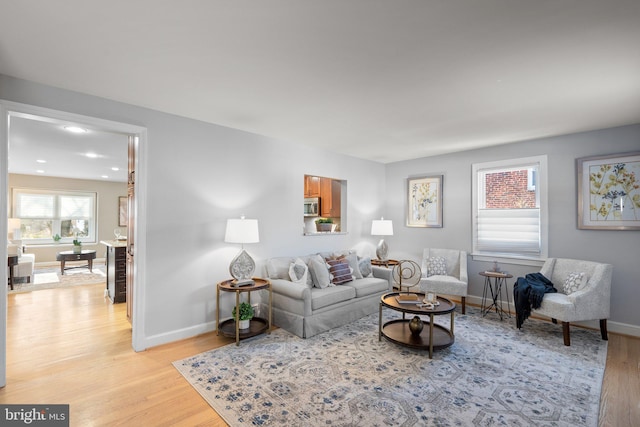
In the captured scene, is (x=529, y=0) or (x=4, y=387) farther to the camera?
(x=4, y=387)

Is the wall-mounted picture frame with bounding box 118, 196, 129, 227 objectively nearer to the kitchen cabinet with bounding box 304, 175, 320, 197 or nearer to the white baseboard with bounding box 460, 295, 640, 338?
the kitchen cabinet with bounding box 304, 175, 320, 197

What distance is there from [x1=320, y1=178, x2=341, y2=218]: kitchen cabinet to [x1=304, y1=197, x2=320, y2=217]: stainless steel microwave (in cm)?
9

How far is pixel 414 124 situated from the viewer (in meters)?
3.68

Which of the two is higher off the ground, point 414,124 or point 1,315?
point 414,124

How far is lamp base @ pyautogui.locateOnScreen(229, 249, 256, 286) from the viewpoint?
3500 millimetres

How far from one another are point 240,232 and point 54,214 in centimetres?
814

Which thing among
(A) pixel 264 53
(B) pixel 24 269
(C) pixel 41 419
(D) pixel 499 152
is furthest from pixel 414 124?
(B) pixel 24 269

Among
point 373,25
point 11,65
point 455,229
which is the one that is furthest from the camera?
Answer: point 455,229

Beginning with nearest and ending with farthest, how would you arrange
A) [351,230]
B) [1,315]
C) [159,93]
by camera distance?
[1,315], [159,93], [351,230]

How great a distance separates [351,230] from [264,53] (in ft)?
12.5

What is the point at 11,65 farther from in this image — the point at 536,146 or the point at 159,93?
the point at 536,146

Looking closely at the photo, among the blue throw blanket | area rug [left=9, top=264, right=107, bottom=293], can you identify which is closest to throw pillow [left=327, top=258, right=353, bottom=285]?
the blue throw blanket

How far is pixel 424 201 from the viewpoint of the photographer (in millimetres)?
5570

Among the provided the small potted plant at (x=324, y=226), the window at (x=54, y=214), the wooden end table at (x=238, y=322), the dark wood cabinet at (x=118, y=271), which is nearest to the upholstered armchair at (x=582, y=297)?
the small potted plant at (x=324, y=226)
